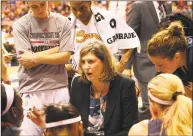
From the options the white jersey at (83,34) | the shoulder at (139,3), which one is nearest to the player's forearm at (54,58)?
the white jersey at (83,34)

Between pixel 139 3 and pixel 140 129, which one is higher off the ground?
pixel 139 3

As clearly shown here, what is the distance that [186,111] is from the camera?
5.49 feet

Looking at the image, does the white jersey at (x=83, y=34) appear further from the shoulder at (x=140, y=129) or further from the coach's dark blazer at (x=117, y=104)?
the shoulder at (x=140, y=129)

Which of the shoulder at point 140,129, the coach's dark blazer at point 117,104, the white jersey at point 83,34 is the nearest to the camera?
the shoulder at point 140,129

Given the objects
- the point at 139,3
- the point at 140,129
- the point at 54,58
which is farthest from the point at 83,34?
the point at 140,129

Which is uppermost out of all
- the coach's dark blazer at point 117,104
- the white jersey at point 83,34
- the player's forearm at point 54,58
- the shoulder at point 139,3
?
the shoulder at point 139,3

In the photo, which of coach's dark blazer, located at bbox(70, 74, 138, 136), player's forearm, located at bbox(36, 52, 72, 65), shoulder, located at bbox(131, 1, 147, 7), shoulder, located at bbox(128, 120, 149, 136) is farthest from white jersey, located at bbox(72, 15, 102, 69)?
shoulder, located at bbox(128, 120, 149, 136)

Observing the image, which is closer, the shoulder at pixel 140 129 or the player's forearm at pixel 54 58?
the shoulder at pixel 140 129

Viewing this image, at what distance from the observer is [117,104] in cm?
231

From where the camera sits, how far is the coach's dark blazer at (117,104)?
7.55 ft

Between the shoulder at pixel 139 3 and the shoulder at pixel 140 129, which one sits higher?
the shoulder at pixel 139 3

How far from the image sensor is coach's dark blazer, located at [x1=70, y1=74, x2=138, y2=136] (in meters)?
2.30

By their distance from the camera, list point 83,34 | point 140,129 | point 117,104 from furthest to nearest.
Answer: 1. point 83,34
2. point 117,104
3. point 140,129

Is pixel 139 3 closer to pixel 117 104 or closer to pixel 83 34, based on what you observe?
pixel 83 34
